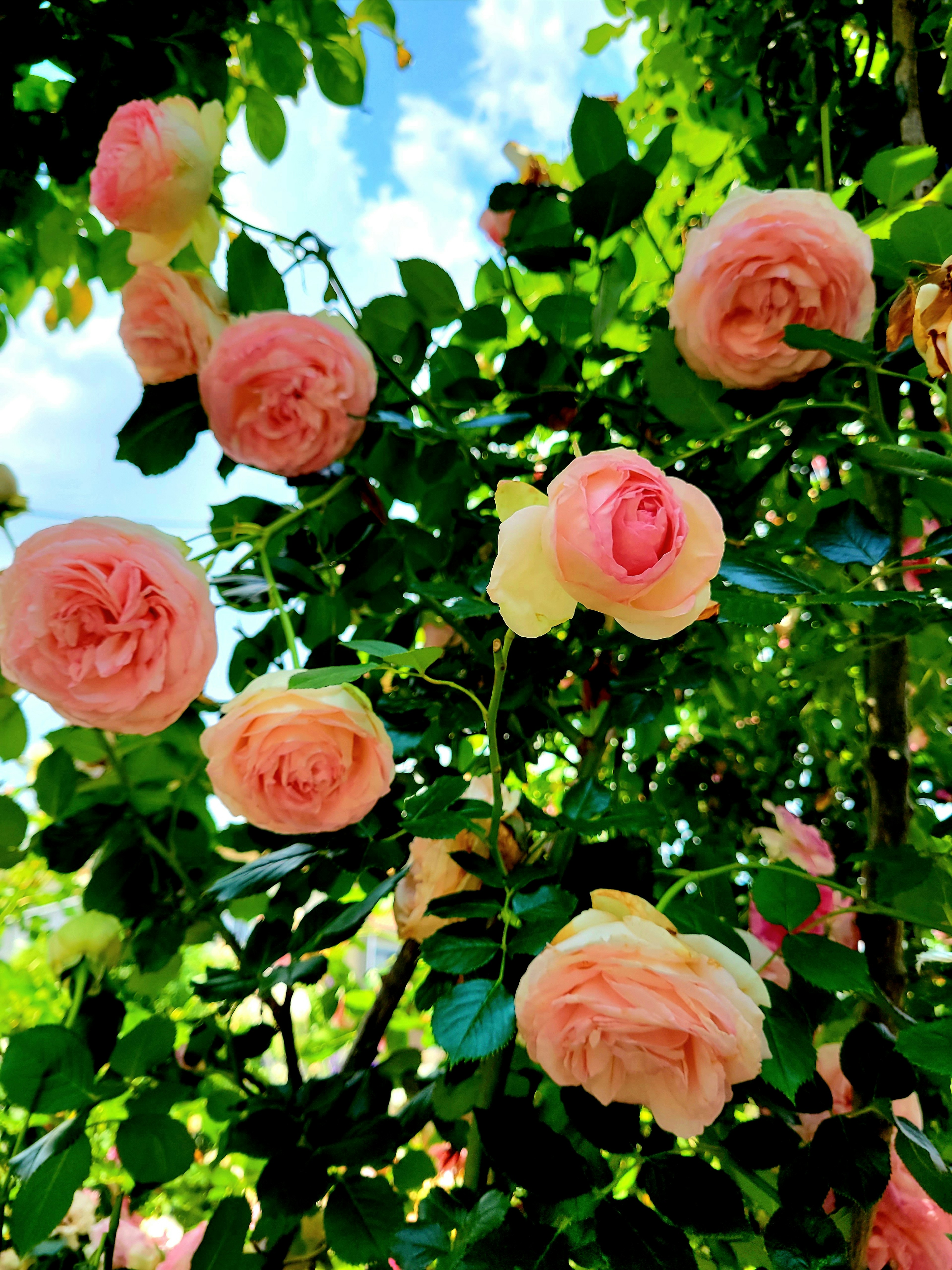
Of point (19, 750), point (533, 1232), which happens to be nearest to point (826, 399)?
point (533, 1232)

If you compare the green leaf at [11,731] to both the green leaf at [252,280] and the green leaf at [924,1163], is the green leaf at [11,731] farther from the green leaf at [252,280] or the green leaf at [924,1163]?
the green leaf at [924,1163]

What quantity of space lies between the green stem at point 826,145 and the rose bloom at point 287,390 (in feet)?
1.23

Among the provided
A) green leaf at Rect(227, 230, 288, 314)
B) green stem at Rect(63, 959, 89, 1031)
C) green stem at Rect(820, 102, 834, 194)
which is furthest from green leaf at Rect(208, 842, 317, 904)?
green stem at Rect(820, 102, 834, 194)

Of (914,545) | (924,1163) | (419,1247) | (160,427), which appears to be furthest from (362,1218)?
(914,545)

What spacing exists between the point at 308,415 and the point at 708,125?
2.01 ft

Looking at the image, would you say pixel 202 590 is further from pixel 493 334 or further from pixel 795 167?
pixel 795 167

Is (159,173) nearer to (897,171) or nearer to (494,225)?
(494,225)

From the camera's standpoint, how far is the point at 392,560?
0.59 metres

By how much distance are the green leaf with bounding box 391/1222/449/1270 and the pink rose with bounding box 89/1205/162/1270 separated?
1.53ft

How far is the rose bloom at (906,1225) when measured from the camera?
470 mm

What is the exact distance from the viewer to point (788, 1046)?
14.7 inches

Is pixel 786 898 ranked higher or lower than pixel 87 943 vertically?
higher

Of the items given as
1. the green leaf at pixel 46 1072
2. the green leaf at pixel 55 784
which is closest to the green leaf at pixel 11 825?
the green leaf at pixel 55 784

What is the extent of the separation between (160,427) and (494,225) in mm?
361
